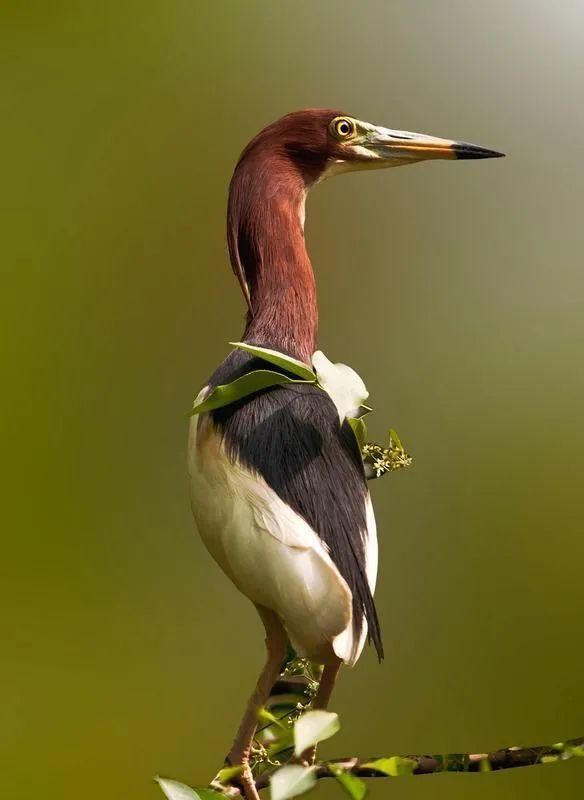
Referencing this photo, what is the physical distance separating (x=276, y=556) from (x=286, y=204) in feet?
1.08

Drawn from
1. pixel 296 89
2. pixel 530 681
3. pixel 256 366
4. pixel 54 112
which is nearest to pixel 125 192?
pixel 54 112

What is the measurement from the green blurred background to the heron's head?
0.59ft

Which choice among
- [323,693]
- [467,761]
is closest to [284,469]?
[323,693]

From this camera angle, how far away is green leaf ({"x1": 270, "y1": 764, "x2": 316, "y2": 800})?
25.1 inches

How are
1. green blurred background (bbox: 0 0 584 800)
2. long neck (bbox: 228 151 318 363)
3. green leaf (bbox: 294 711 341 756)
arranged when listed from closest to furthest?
1. green leaf (bbox: 294 711 341 756)
2. long neck (bbox: 228 151 318 363)
3. green blurred background (bbox: 0 0 584 800)

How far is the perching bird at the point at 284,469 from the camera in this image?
2.24ft

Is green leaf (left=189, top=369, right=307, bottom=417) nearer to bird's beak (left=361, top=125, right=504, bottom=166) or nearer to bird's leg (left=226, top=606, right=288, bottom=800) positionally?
bird's leg (left=226, top=606, right=288, bottom=800)

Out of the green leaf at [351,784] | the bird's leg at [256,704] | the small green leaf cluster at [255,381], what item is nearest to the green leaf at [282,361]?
the small green leaf cluster at [255,381]

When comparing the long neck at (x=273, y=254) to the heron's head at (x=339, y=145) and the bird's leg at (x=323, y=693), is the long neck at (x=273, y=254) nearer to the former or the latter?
the heron's head at (x=339, y=145)

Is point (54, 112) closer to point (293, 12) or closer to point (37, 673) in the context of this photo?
point (293, 12)

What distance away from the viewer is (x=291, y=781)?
2.12ft

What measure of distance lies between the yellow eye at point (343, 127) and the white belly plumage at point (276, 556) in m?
0.31

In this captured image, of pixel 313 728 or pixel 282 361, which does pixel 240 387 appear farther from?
pixel 313 728

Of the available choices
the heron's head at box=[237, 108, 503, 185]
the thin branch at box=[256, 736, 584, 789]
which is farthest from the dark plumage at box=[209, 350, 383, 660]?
the heron's head at box=[237, 108, 503, 185]
